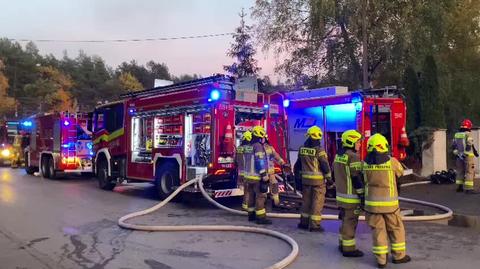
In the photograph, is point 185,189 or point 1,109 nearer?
point 185,189

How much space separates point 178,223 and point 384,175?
4.14 meters

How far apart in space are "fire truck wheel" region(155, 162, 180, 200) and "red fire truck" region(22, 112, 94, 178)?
6.19m

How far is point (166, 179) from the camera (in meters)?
11.4

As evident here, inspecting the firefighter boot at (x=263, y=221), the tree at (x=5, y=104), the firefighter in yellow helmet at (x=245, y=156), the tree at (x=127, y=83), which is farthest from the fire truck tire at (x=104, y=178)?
the tree at (x=127, y=83)

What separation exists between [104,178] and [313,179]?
8042 millimetres

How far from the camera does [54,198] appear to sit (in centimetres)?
1241

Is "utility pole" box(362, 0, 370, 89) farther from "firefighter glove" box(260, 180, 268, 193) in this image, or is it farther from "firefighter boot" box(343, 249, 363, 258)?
"firefighter boot" box(343, 249, 363, 258)

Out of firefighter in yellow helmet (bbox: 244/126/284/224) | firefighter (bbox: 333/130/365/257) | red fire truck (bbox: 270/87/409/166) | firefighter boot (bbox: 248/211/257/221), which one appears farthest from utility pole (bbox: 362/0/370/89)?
firefighter (bbox: 333/130/365/257)

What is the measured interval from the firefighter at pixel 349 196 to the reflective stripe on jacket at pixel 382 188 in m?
0.26

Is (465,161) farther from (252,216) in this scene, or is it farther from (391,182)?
(391,182)

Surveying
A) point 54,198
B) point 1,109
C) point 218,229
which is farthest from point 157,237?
point 1,109

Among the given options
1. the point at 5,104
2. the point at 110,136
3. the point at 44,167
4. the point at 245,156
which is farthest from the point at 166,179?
the point at 5,104

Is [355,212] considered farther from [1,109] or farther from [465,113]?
[1,109]

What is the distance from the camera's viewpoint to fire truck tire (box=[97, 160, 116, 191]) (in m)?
14.0
